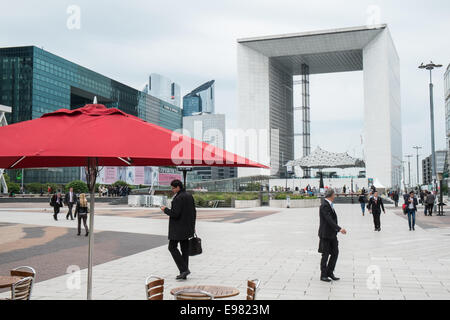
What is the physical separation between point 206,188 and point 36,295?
218 ft

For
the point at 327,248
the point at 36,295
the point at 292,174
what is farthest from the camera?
the point at 292,174

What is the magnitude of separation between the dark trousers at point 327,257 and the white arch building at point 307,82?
275 ft

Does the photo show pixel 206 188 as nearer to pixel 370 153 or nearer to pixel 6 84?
pixel 370 153

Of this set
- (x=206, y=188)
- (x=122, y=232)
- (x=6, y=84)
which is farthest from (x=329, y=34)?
(x=122, y=232)

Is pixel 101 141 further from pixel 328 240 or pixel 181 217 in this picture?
pixel 328 240

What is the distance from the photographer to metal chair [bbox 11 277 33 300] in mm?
4770

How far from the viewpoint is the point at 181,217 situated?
28.0ft

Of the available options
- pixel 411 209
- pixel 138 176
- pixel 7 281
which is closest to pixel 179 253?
pixel 7 281

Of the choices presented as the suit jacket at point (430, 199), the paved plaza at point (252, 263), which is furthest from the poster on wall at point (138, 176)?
the paved plaza at point (252, 263)

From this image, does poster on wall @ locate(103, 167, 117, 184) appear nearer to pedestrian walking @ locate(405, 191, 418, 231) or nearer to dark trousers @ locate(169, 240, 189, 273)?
pedestrian walking @ locate(405, 191, 418, 231)

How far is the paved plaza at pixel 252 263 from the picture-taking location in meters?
7.89

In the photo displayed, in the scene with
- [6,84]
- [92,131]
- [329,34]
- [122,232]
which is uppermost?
[329,34]

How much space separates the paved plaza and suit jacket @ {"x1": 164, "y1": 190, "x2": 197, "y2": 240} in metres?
0.92
